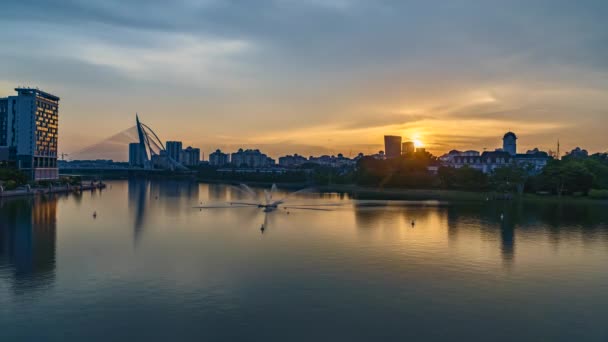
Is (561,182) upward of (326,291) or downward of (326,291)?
upward

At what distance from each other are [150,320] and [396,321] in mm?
10605

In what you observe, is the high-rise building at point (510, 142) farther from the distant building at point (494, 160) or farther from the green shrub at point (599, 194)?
the green shrub at point (599, 194)

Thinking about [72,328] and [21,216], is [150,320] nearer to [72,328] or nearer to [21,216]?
[72,328]

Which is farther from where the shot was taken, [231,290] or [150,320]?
[231,290]

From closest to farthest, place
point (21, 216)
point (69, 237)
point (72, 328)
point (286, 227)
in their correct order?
1. point (72, 328)
2. point (69, 237)
3. point (286, 227)
4. point (21, 216)

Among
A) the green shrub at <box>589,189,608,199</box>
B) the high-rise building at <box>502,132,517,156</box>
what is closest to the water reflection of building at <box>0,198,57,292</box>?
the green shrub at <box>589,189,608,199</box>

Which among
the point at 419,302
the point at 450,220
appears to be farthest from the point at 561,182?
the point at 419,302

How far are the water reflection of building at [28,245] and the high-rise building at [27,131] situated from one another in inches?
2141

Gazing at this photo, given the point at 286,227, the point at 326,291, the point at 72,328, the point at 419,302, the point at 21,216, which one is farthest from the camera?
the point at 21,216

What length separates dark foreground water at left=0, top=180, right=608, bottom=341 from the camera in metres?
18.2

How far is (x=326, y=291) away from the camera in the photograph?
76.3 ft

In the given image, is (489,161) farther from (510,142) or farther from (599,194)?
(599,194)

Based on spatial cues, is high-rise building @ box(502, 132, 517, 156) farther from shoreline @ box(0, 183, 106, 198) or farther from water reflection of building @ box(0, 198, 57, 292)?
water reflection of building @ box(0, 198, 57, 292)

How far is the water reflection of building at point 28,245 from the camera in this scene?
24989mm
